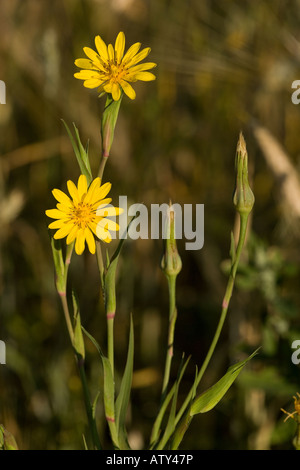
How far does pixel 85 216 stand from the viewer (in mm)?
683

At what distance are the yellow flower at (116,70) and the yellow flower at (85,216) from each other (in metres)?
0.11

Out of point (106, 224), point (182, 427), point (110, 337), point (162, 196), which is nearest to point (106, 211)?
point (106, 224)

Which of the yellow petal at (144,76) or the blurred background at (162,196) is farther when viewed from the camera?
the blurred background at (162,196)

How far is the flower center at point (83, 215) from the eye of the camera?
0.67 meters

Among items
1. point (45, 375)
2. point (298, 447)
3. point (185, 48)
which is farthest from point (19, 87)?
point (298, 447)

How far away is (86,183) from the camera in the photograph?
2.21 feet

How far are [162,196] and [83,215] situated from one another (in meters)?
0.87

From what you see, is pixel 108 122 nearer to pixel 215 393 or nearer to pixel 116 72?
pixel 116 72

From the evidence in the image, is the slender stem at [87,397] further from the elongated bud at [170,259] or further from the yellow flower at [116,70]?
the yellow flower at [116,70]


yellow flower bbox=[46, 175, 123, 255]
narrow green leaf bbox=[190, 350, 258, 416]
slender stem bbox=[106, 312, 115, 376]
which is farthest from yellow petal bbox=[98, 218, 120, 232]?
narrow green leaf bbox=[190, 350, 258, 416]

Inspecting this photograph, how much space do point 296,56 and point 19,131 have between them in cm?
87

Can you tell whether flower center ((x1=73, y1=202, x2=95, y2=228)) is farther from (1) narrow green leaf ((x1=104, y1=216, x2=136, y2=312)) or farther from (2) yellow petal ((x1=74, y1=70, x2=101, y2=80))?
(2) yellow petal ((x1=74, y1=70, x2=101, y2=80))

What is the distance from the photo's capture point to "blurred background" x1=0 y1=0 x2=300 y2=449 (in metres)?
1.17

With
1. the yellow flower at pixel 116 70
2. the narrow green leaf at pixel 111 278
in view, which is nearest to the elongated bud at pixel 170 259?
the narrow green leaf at pixel 111 278
